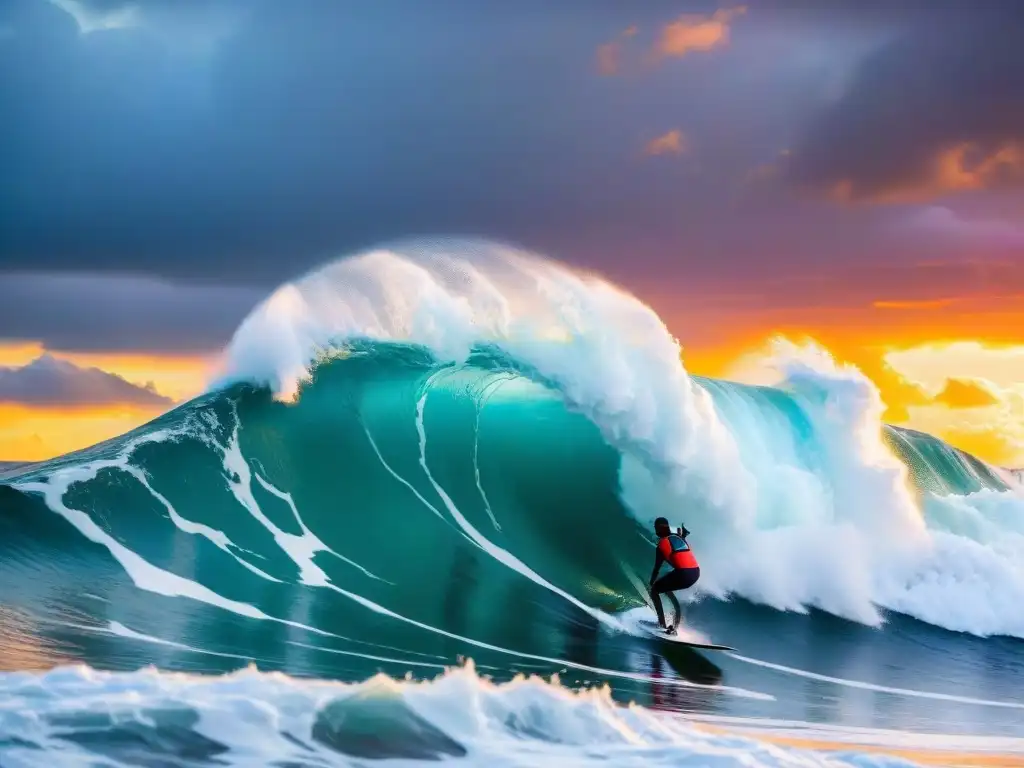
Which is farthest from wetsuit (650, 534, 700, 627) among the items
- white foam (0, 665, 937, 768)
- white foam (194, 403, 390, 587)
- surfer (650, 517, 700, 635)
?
white foam (0, 665, 937, 768)

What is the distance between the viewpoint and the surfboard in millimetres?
8734

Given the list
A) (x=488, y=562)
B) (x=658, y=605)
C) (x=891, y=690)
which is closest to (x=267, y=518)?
(x=488, y=562)

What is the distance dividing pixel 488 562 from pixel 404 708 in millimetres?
4622

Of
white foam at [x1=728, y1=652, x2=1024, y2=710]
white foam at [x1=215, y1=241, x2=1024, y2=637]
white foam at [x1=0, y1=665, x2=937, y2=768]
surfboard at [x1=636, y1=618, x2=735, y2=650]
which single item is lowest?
white foam at [x1=0, y1=665, x2=937, y2=768]

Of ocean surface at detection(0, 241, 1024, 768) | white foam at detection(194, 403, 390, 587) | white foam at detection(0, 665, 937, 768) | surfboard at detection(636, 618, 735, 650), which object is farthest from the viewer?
white foam at detection(194, 403, 390, 587)

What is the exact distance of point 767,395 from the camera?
45.1 ft

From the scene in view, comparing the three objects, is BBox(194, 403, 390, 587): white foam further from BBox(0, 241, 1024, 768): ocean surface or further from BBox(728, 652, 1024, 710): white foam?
BBox(728, 652, 1024, 710): white foam

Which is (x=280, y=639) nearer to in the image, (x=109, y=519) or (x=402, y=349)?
(x=109, y=519)

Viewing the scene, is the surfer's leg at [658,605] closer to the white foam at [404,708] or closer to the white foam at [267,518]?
the white foam at [267,518]

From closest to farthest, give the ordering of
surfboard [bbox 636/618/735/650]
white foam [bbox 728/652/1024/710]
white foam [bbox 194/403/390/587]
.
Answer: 1. white foam [bbox 728/652/1024/710]
2. surfboard [bbox 636/618/735/650]
3. white foam [bbox 194/403/390/587]

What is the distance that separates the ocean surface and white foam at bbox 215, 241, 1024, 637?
0.04 metres

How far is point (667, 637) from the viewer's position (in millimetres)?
8766

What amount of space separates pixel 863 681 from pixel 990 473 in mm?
12959

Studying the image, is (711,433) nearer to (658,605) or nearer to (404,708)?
(658,605)
